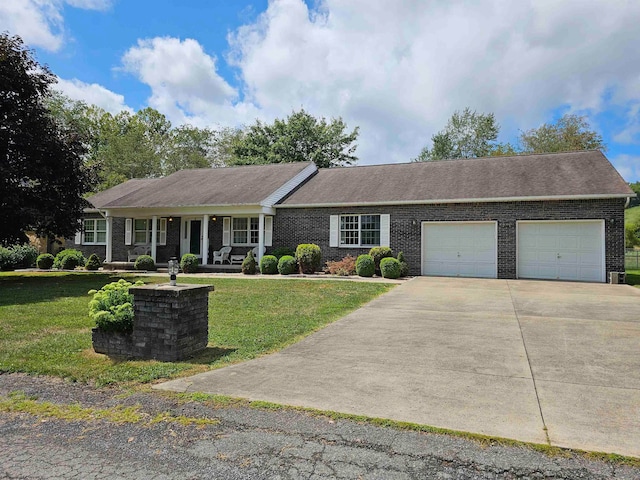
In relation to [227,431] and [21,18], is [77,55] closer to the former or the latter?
[21,18]

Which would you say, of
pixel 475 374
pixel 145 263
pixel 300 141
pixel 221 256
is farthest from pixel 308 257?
pixel 300 141

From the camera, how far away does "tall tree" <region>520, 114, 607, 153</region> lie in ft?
116

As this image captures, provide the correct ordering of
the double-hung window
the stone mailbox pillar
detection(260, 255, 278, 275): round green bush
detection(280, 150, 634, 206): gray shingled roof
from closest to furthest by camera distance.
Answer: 1. the stone mailbox pillar
2. detection(280, 150, 634, 206): gray shingled roof
3. the double-hung window
4. detection(260, 255, 278, 275): round green bush

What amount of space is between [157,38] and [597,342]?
16.8 metres

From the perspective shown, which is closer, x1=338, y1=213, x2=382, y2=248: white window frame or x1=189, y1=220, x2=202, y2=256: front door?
x1=338, y1=213, x2=382, y2=248: white window frame

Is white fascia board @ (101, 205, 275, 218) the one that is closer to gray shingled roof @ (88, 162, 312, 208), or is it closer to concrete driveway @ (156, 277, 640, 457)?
gray shingled roof @ (88, 162, 312, 208)

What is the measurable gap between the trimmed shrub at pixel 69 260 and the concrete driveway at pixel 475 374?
18325mm

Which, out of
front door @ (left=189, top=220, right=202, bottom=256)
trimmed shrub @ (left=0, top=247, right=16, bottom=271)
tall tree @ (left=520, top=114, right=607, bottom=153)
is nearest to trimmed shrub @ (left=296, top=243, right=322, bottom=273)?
front door @ (left=189, top=220, right=202, bottom=256)

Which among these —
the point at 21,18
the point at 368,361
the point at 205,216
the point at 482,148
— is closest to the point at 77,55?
the point at 21,18

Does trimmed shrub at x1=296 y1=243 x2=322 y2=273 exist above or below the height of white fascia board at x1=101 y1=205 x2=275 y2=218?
below

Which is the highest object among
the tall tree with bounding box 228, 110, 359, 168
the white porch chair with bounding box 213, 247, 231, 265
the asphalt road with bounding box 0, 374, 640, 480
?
the tall tree with bounding box 228, 110, 359, 168

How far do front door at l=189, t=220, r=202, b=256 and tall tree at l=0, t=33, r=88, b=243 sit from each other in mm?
6197

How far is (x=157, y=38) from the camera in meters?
15.8

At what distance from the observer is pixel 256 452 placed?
2.89 m
